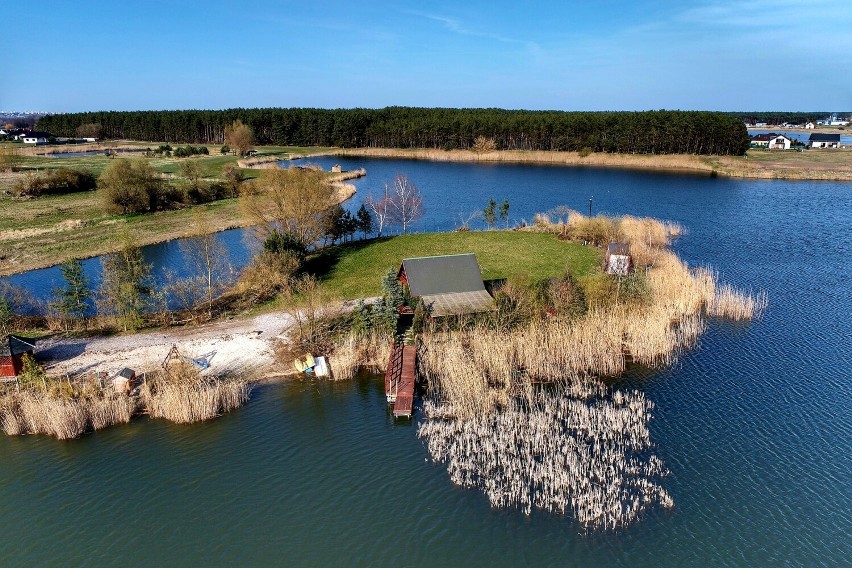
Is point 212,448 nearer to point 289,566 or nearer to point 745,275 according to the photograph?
point 289,566

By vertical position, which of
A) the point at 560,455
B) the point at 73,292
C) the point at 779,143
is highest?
the point at 779,143

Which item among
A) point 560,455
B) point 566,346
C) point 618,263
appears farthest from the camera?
point 618,263

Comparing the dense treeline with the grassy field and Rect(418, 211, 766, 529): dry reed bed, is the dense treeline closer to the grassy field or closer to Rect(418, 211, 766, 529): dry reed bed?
the grassy field

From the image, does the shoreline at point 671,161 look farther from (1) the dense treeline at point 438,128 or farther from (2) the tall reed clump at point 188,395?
(2) the tall reed clump at point 188,395

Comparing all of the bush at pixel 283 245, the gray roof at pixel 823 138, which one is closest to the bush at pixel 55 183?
the bush at pixel 283 245

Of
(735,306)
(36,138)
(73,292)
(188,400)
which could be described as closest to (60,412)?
(188,400)

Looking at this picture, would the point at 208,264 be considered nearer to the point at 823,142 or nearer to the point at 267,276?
the point at 267,276

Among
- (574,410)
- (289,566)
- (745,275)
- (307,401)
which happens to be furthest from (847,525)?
(745,275)

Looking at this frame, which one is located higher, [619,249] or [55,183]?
[55,183]
